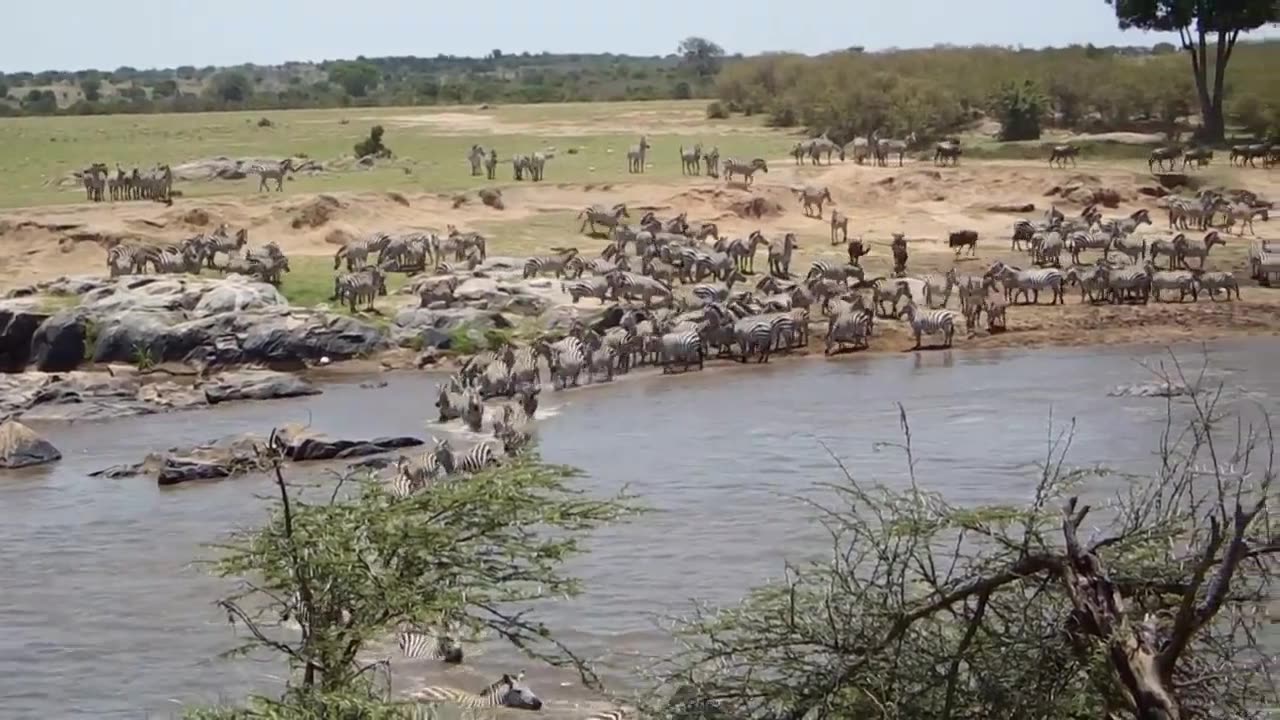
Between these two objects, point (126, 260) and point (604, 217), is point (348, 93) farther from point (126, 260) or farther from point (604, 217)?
point (126, 260)

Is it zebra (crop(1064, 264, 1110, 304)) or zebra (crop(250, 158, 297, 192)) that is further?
zebra (crop(250, 158, 297, 192))

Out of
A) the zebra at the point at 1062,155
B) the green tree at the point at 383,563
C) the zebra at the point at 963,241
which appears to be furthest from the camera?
the zebra at the point at 1062,155

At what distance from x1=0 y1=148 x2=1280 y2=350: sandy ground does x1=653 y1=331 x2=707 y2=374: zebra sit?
2.44 meters

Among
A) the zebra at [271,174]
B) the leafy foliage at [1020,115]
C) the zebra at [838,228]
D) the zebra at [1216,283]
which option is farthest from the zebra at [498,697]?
the leafy foliage at [1020,115]

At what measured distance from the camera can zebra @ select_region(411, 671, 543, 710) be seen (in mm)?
9922

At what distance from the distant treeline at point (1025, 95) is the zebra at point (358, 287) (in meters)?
18.6

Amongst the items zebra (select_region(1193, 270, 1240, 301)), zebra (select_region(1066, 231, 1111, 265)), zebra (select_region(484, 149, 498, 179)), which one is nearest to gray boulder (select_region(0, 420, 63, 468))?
zebra (select_region(1066, 231, 1111, 265))

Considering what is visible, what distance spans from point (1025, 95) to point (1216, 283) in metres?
18.0

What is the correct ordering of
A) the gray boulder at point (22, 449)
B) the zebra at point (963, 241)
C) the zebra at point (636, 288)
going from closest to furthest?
the gray boulder at point (22, 449) → the zebra at point (636, 288) → the zebra at point (963, 241)

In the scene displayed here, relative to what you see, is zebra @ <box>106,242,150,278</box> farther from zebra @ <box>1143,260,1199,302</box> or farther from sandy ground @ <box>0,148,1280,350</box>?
zebra @ <box>1143,260,1199,302</box>

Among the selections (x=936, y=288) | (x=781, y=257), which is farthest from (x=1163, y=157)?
(x=936, y=288)

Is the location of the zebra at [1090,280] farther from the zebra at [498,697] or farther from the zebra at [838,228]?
the zebra at [498,697]

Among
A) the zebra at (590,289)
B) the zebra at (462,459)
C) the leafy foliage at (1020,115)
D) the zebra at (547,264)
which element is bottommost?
the zebra at (462,459)

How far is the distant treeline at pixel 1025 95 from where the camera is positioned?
135ft
